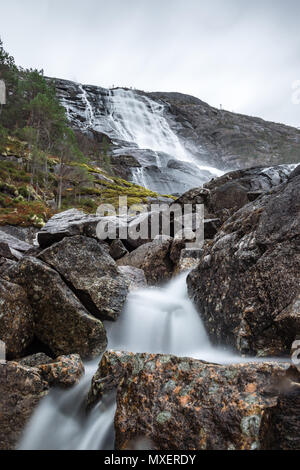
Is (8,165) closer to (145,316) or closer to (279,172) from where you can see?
(279,172)

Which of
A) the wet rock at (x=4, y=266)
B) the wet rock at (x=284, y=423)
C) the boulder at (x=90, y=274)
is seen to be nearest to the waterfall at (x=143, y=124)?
the boulder at (x=90, y=274)

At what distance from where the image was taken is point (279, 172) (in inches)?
795

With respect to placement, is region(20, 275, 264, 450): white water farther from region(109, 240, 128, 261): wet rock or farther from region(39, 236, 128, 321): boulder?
region(109, 240, 128, 261): wet rock

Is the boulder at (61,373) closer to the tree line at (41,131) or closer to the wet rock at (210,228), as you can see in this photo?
the wet rock at (210,228)

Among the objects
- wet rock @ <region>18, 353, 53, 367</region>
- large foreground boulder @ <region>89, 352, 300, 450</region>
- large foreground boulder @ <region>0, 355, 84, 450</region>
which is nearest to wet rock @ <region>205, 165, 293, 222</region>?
wet rock @ <region>18, 353, 53, 367</region>

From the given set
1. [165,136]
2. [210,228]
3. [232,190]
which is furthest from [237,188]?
[165,136]

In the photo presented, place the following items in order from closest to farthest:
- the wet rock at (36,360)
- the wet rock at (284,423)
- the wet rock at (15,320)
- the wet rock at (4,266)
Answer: the wet rock at (284,423) < the wet rock at (36,360) < the wet rock at (15,320) < the wet rock at (4,266)

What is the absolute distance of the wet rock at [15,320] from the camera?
617cm

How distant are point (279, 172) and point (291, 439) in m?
20.0

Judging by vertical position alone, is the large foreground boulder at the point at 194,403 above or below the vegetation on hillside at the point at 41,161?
below

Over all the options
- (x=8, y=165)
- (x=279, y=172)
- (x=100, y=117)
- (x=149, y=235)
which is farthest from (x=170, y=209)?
(x=100, y=117)

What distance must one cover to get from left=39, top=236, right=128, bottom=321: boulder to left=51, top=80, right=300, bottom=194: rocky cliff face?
7090 centimetres

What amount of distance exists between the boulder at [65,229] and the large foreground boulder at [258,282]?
6.11 metres

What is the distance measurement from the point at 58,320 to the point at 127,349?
2080 mm
